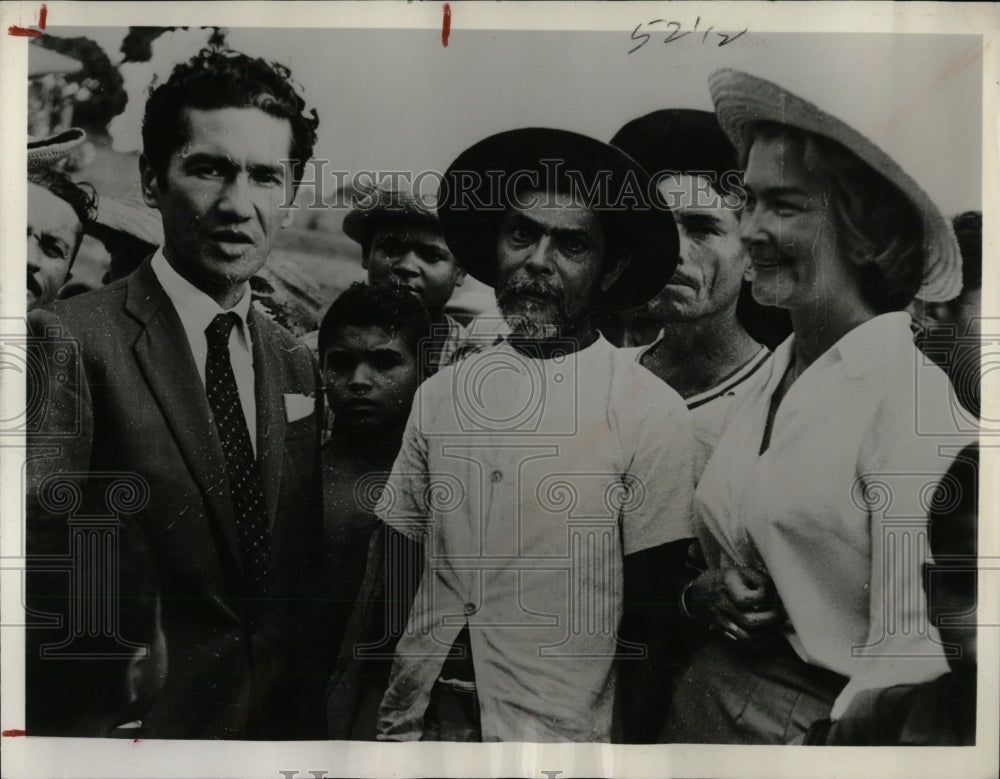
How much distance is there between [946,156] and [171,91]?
211 cm

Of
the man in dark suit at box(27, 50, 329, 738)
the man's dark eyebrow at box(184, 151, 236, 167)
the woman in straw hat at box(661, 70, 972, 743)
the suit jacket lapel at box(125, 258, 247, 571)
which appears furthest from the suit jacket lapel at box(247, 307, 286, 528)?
the woman in straw hat at box(661, 70, 972, 743)

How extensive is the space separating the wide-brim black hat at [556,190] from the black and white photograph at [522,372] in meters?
0.01

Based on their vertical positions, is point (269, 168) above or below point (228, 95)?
below

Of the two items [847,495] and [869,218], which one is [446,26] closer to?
[869,218]

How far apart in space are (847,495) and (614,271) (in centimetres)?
88

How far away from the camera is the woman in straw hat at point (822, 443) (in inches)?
89.5

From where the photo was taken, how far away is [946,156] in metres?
2.29

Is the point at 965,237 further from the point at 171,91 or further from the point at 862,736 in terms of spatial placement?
the point at 171,91

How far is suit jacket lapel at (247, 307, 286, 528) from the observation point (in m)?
2.28

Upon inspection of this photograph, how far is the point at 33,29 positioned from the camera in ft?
7.59

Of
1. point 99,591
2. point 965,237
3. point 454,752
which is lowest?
point 454,752

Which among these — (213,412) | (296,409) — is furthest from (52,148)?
(296,409)

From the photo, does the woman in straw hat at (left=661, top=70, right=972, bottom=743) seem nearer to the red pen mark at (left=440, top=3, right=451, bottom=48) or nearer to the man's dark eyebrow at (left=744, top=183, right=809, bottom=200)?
the man's dark eyebrow at (left=744, top=183, right=809, bottom=200)

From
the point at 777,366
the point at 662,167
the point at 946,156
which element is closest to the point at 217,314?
the point at 662,167
